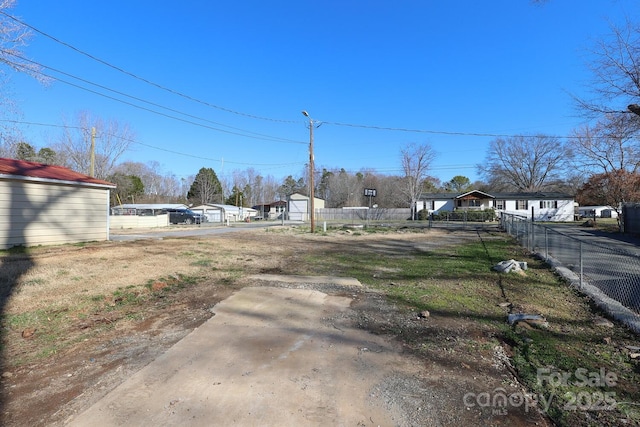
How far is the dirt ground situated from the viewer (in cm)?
281

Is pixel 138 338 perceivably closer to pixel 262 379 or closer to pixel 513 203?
pixel 262 379

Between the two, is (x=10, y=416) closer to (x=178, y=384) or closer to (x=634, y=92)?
(x=178, y=384)

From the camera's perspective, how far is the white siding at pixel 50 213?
36.8 feet

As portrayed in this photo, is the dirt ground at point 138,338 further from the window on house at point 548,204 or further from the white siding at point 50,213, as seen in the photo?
the window on house at point 548,204

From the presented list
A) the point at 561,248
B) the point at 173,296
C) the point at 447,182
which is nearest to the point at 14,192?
the point at 173,296

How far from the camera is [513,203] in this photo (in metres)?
51.6

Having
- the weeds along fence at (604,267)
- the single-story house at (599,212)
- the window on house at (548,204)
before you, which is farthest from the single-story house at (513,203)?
the weeds along fence at (604,267)

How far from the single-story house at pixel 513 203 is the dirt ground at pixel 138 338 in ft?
158

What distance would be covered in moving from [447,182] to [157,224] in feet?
268

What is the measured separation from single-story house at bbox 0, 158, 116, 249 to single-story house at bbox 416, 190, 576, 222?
152ft

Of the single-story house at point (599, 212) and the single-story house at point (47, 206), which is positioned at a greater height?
the single-story house at point (47, 206)

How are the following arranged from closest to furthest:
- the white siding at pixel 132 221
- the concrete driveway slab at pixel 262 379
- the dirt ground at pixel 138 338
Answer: the concrete driveway slab at pixel 262 379 → the dirt ground at pixel 138 338 → the white siding at pixel 132 221

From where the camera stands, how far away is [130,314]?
17.1ft

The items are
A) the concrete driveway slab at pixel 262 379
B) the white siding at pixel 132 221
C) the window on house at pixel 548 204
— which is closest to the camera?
the concrete driveway slab at pixel 262 379
